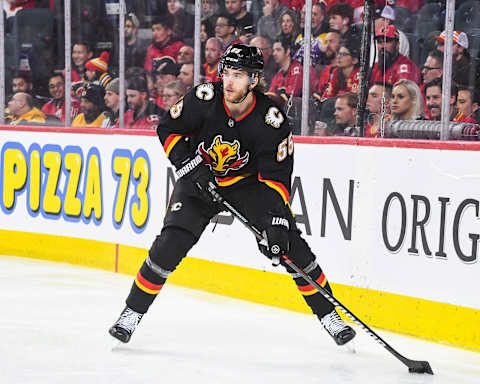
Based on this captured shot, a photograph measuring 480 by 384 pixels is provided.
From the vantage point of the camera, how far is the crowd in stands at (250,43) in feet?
14.5

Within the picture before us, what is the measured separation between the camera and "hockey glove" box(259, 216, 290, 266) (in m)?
3.49

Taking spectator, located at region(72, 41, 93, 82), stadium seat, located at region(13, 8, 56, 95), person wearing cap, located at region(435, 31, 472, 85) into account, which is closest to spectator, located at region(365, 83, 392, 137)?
person wearing cap, located at region(435, 31, 472, 85)

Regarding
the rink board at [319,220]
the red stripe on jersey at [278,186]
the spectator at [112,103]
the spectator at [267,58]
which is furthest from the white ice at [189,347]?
the spectator at [112,103]

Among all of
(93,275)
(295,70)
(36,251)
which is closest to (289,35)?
(295,70)

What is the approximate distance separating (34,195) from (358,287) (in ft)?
9.27

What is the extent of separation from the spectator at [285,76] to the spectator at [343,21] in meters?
0.32

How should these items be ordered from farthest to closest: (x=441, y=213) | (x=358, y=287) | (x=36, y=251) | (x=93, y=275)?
(x=36, y=251) → (x=93, y=275) → (x=358, y=287) → (x=441, y=213)

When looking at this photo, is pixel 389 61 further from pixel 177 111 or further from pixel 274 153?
pixel 177 111

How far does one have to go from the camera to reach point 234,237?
5051 millimetres

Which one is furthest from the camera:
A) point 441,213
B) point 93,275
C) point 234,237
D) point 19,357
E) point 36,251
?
point 36,251

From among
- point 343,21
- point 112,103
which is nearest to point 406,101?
point 343,21

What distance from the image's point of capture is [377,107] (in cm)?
461

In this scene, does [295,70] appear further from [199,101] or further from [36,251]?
[36,251]

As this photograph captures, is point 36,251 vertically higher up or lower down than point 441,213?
lower down
